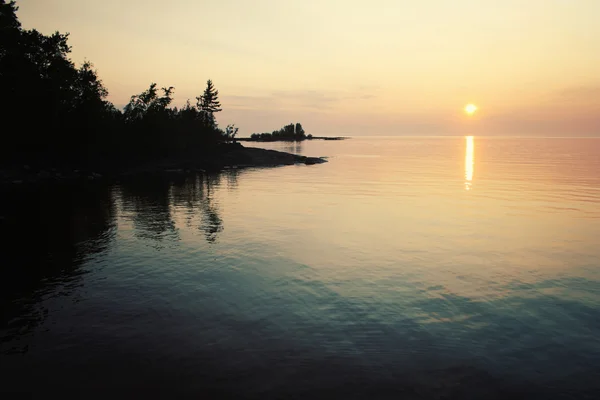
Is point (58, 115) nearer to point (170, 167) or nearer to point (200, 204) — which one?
point (170, 167)

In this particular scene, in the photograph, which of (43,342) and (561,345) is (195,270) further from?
(561,345)

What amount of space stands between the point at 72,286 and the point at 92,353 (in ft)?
26.4

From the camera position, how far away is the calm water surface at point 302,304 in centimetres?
1212

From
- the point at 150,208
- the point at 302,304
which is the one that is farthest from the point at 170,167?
the point at 302,304

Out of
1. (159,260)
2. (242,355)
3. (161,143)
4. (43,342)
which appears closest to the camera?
(242,355)

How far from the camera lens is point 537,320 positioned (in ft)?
53.8

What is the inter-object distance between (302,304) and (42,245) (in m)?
21.6

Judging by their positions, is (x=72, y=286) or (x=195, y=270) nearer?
(x=72, y=286)

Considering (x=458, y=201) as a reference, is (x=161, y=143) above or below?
above

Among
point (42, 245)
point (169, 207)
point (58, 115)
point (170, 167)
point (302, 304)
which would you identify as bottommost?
point (302, 304)

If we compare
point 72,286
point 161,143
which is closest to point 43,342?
point 72,286

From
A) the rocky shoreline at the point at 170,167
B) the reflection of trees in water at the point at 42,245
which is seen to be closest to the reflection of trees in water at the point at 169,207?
the reflection of trees in water at the point at 42,245

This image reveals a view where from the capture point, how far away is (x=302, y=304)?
1773 centimetres

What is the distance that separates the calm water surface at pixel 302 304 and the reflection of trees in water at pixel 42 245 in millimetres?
150
